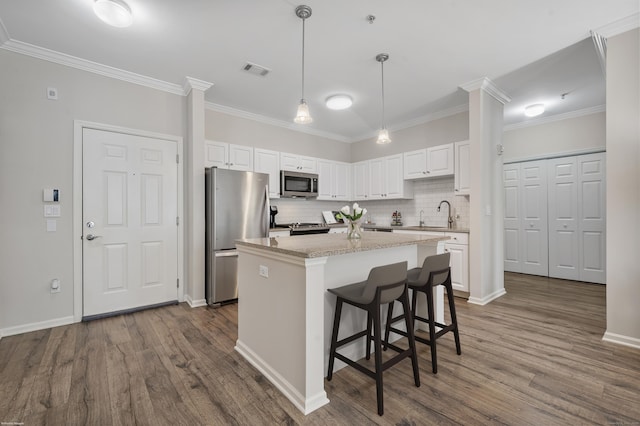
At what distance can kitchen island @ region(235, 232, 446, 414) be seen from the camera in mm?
1781

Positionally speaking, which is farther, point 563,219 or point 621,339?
point 563,219

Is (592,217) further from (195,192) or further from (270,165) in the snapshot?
(195,192)

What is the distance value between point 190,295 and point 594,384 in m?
3.87

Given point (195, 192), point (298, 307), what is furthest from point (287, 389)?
point (195, 192)

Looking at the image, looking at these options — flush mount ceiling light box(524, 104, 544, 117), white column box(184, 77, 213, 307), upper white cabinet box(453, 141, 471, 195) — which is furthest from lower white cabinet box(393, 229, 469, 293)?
white column box(184, 77, 213, 307)

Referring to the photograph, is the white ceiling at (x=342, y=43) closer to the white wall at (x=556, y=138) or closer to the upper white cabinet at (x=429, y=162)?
the white wall at (x=556, y=138)

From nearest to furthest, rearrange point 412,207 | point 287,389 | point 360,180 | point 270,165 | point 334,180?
1. point 287,389
2. point 270,165
3. point 412,207
4. point 334,180
5. point 360,180

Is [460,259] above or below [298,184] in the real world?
below

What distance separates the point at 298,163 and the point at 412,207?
7.11 feet

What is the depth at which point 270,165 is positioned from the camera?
4.82 meters

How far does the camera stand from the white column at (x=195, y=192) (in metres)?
3.64

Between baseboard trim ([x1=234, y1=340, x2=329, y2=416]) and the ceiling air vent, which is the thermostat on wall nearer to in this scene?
the ceiling air vent

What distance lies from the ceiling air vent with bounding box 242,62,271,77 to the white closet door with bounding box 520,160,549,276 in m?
4.75

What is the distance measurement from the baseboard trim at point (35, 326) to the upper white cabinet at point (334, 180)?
3813 millimetres
